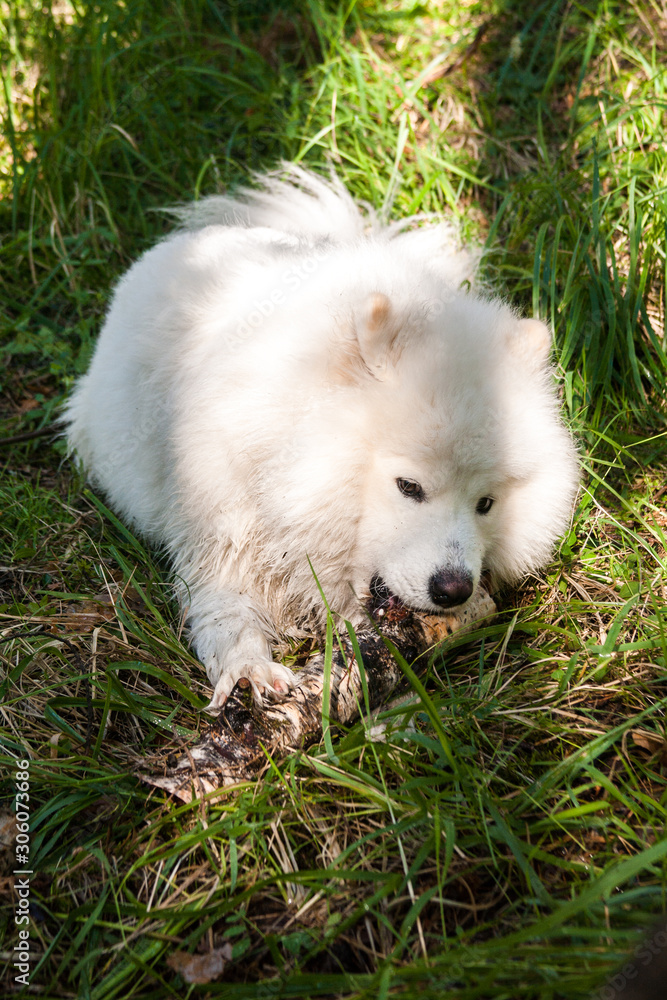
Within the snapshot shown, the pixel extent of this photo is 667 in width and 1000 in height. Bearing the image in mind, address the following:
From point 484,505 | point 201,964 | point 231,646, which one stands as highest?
point 484,505

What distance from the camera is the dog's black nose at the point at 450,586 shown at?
230cm

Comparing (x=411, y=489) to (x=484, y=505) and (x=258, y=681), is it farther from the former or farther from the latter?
(x=258, y=681)

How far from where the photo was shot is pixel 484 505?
2.51 m

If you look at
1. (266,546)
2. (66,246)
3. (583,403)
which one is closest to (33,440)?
(66,246)

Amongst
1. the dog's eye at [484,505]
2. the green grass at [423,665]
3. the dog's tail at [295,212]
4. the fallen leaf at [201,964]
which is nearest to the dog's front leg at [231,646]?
the green grass at [423,665]

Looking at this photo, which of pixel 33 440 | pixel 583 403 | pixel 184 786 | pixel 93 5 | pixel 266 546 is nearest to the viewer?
pixel 184 786

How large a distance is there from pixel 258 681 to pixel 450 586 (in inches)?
25.8

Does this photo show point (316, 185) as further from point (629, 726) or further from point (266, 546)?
point (629, 726)

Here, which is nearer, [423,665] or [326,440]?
[326,440]

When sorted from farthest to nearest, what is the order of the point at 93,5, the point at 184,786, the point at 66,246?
the point at 93,5 → the point at 66,246 → the point at 184,786

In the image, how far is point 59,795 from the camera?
2109 mm

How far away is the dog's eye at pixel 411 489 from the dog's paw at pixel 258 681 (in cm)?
67

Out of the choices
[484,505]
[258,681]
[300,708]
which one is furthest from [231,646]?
[484,505]

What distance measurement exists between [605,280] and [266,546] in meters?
1.99
